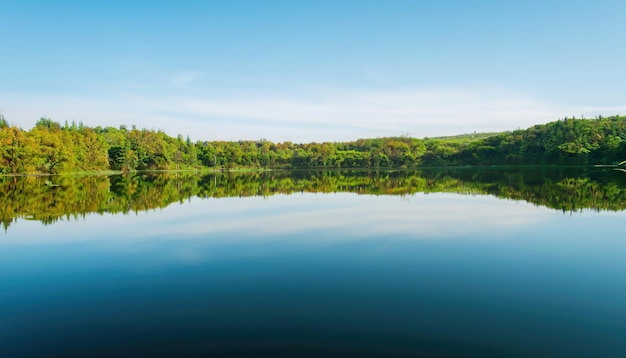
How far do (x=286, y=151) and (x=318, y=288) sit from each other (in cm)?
12199

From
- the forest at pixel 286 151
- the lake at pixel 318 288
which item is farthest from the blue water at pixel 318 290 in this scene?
the forest at pixel 286 151

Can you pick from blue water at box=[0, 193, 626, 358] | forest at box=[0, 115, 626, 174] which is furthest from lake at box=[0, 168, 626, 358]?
forest at box=[0, 115, 626, 174]

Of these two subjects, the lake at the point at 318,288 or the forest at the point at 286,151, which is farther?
the forest at the point at 286,151

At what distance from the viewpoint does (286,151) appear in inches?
5037

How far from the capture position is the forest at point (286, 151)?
6278cm

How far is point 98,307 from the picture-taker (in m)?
6.05

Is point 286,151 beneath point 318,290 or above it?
above

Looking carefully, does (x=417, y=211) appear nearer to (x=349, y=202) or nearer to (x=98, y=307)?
(x=349, y=202)

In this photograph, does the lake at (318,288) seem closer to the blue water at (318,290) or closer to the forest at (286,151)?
the blue water at (318,290)

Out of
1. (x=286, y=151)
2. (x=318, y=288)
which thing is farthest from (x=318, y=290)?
(x=286, y=151)

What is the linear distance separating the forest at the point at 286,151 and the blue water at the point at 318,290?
59.5m

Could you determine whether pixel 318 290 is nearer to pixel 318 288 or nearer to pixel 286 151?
pixel 318 288

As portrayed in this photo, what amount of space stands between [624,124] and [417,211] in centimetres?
9365

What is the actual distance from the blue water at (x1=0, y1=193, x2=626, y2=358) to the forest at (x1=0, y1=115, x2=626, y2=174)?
195 feet
